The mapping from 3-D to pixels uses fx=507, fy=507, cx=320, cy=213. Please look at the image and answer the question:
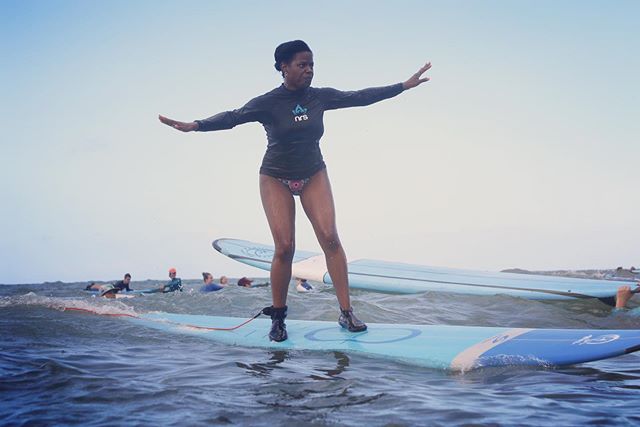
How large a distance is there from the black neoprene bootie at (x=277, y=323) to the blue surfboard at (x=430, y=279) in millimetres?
4160

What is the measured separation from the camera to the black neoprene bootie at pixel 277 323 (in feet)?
13.1

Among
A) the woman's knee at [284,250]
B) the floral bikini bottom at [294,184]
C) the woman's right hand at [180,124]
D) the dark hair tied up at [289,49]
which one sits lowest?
the woman's knee at [284,250]

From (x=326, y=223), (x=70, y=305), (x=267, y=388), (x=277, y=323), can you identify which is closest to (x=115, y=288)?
(x=70, y=305)

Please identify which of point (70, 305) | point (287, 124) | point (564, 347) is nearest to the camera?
point (564, 347)

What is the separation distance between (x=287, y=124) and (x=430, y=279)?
6429mm

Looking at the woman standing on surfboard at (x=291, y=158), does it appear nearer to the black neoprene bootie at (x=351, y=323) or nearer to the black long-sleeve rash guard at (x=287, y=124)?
the black long-sleeve rash guard at (x=287, y=124)

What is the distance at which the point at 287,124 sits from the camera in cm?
374

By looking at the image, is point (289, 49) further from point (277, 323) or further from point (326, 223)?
point (277, 323)

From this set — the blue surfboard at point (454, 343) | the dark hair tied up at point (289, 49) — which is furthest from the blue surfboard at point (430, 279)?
the dark hair tied up at point (289, 49)

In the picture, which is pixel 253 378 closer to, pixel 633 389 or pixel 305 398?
pixel 305 398

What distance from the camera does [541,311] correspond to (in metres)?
6.89

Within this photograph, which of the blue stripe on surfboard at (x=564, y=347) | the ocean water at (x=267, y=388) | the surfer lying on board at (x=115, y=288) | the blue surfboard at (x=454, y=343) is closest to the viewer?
the ocean water at (x=267, y=388)

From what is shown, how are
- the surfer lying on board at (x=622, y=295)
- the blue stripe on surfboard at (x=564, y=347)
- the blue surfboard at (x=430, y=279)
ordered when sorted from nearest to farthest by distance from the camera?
1. the blue stripe on surfboard at (x=564, y=347)
2. the surfer lying on board at (x=622, y=295)
3. the blue surfboard at (x=430, y=279)

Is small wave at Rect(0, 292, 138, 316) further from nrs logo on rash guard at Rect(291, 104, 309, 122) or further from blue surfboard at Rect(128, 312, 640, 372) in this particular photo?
nrs logo on rash guard at Rect(291, 104, 309, 122)
